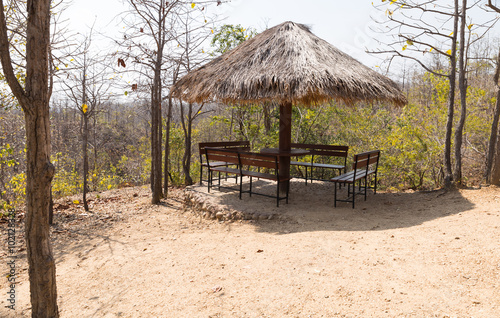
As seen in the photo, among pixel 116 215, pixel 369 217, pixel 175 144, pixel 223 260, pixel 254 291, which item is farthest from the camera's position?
pixel 175 144

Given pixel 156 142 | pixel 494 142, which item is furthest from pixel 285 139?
pixel 494 142

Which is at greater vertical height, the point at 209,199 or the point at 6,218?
the point at 209,199

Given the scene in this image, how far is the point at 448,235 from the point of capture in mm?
3416

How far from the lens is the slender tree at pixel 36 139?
1.86m

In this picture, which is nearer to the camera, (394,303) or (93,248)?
(394,303)

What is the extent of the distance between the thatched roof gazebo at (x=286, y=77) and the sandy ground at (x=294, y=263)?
185 centimetres

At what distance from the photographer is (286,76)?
204 inches

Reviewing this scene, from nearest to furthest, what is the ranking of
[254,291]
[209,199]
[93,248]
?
[254,291]
[93,248]
[209,199]

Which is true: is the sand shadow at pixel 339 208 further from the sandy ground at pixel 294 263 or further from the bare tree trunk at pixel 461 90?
the bare tree trunk at pixel 461 90

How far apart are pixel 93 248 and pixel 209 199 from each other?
207 centimetres

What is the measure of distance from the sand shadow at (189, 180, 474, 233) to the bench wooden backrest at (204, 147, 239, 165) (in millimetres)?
658

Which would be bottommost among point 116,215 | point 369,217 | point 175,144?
point 116,215

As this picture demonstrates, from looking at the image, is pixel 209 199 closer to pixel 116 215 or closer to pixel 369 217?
pixel 116 215

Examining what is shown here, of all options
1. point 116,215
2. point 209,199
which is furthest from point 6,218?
point 209,199
